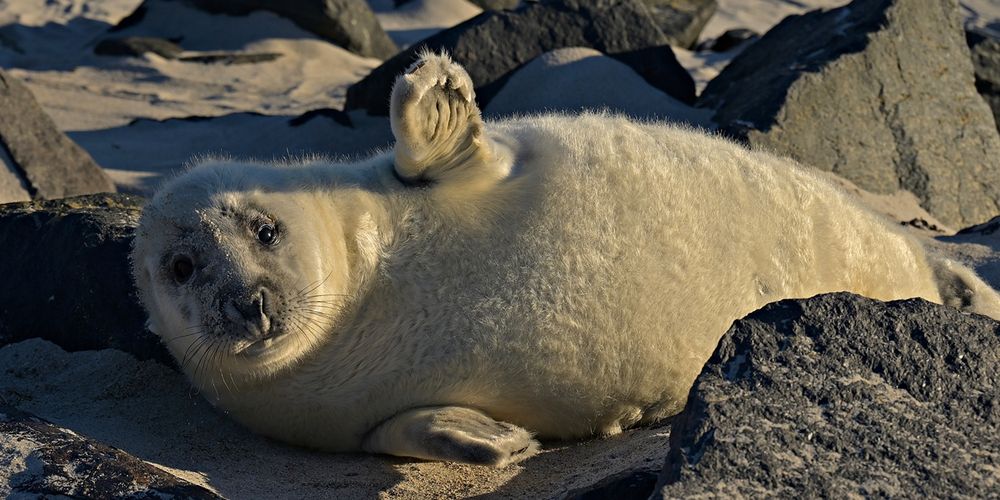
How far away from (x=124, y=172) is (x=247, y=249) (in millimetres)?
5250

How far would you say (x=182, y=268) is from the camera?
3641 mm

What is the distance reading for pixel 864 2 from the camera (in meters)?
8.20

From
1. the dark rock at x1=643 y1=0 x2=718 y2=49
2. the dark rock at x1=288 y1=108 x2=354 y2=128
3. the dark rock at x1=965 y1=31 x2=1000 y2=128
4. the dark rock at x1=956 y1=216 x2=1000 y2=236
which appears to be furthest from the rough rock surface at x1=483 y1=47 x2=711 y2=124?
the dark rock at x1=643 y1=0 x2=718 y2=49

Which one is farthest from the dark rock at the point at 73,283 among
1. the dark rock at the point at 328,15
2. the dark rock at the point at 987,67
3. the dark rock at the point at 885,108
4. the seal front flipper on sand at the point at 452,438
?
the dark rock at the point at 328,15

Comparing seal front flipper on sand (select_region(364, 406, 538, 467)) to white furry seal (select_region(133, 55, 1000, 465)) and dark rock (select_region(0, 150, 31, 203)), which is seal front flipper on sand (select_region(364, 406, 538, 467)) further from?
dark rock (select_region(0, 150, 31, 203))

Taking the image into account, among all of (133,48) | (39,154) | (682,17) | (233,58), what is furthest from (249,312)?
(682,17)

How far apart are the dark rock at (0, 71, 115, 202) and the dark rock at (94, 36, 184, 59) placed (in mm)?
5540

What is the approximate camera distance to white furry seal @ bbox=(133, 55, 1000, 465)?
11.9ft

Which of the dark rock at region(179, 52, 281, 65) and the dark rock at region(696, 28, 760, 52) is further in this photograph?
the dark rock at region(696, 28, 760, 52)

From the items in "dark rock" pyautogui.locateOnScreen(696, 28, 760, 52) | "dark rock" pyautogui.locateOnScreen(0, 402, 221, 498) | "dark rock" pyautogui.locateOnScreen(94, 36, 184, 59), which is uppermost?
"dark rock" pyautogui.locateOnScreen(94, 36, 184, 59)

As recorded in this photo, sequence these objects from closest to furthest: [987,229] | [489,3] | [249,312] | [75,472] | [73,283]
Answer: [75,472]
[249,312]
[73,283]
[987,229]
[489,3]

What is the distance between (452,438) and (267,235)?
0.85m

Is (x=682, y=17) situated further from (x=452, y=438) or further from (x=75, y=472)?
(x=75, y=472)

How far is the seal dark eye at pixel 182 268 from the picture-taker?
11.9 ft
